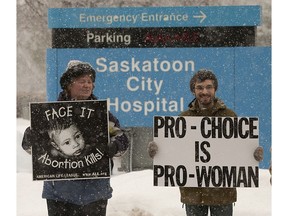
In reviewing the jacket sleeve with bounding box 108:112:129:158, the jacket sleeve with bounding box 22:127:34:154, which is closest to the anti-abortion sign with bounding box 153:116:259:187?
the jacket sleeve with bounding box 108:112:129:158

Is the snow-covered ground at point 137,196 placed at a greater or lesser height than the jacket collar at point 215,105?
lesser

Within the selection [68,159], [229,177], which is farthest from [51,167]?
[229,177]

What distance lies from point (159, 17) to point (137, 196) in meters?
0.91

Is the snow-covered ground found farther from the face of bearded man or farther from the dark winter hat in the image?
the face of bearded man

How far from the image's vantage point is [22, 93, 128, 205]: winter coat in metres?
→ 3.83

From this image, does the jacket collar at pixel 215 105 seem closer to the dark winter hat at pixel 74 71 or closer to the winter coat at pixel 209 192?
the winter coat at pixel 209 192

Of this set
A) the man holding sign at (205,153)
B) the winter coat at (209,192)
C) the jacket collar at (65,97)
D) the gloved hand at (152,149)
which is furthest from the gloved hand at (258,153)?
the jacket collar at (65,97)

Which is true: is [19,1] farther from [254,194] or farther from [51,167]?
[254,194]

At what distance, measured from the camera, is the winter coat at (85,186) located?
12.6 ft

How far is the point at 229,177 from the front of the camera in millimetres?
3842

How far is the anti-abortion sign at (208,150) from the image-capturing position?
383 centimetres

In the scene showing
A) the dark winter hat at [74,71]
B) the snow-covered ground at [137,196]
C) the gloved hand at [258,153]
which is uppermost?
the dark winter hat at [74,71]

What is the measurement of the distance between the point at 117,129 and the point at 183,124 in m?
0.33

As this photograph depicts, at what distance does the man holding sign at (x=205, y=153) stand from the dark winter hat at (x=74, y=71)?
0.43m
